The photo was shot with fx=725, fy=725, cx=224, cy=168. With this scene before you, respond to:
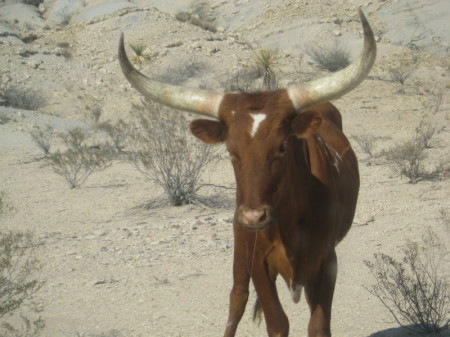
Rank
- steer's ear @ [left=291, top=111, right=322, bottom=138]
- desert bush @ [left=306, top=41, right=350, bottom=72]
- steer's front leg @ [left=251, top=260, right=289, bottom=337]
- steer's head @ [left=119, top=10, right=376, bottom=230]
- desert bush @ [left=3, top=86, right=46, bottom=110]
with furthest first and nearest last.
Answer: desert bush @ [left=306, top=41, right=350, bottom=72] → desert bush @ [left=3, top=86, right=46, bottom=110] → steer's front leg @ [left=251, top=260, right=289, bottom=337] → steer's ear @ [left=291, top=111, right=322, bottom=138] → steer's head @ [left=119, top=10, right=376, bottom=230]

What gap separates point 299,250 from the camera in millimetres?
4508

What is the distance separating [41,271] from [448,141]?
1213 cm

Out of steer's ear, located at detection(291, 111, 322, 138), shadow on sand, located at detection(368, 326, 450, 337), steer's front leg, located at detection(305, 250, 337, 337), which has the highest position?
steer's ear, located at detection(291, 111, 322, 138)

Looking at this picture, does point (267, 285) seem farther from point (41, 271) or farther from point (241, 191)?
point (41, 271)

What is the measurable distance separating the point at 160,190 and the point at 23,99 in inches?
520

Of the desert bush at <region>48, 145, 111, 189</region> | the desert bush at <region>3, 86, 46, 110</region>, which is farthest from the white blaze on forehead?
the desert bush at <region>3, 86, 46, 110</region>

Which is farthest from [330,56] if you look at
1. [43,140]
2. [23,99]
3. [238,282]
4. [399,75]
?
[238,282]

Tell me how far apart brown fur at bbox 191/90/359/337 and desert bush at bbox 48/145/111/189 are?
956 centimetres

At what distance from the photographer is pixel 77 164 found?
14.7 metres

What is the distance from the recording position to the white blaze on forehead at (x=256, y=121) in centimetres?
403

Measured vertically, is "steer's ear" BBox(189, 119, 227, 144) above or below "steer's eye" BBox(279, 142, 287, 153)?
above

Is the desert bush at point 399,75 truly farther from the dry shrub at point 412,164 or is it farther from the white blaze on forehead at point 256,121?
the white blaze on forehead at point 256,121

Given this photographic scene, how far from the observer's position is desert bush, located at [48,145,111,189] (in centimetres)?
1427

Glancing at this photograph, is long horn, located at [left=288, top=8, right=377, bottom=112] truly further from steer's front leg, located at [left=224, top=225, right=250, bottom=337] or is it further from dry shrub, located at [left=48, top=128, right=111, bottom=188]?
dry shrub, located at [left=48, top=128, right=111, bottom=188]
